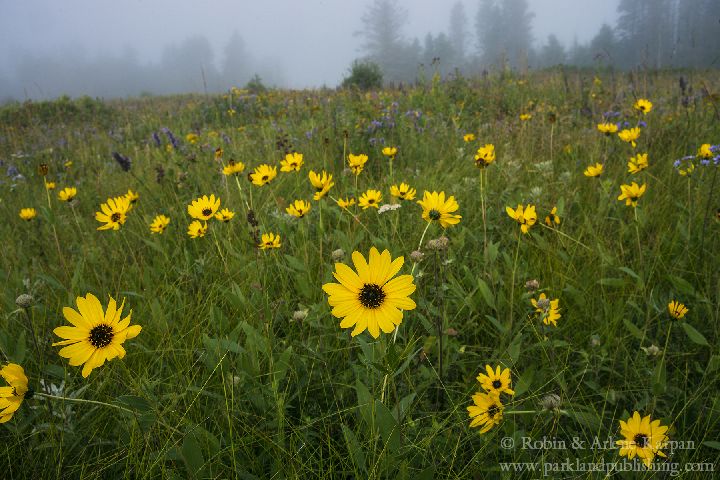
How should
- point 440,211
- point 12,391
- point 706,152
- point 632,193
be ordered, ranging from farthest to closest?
point 706,152 → point 632,193 → point 440,211 → point 12,391

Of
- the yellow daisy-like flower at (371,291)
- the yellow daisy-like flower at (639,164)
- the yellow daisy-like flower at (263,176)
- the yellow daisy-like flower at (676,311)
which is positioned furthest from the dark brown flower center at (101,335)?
the yellow daisy-like flower at (639,164)

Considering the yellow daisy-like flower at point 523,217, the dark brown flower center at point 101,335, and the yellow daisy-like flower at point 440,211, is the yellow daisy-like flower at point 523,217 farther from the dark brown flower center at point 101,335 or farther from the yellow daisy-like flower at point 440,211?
the dark brown flower center at point 101,335

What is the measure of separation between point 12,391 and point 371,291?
72 cm

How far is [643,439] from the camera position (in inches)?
34.7

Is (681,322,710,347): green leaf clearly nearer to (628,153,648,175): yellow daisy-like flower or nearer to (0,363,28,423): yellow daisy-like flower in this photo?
(628,153,648,175): yellow daisy-like flower

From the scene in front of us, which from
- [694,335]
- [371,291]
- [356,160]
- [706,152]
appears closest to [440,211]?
[371,291]

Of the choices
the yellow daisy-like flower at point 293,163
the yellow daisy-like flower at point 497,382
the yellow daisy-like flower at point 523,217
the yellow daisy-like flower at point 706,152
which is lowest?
the yellow daisy-like flower at point 497,382

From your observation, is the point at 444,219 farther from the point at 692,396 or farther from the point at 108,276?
the point at 108,276

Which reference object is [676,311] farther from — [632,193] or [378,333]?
[378,333]

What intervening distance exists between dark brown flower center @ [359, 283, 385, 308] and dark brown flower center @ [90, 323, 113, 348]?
1.76 ft

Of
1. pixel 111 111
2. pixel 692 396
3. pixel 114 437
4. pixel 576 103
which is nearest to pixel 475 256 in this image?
pixel 692 396

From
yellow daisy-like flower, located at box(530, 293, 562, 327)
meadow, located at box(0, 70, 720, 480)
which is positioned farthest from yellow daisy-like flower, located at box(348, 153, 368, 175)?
yellow daisy-like flower, located at box(530, 293, 562, 327)

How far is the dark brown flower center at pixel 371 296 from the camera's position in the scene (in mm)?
823

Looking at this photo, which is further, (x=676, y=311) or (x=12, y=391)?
(x=676, y=311)
